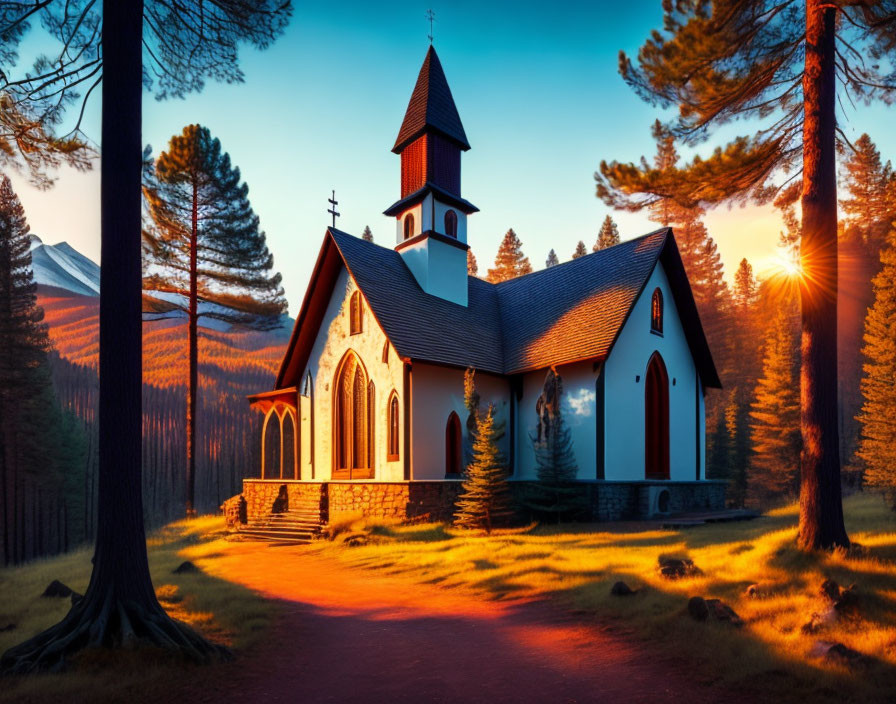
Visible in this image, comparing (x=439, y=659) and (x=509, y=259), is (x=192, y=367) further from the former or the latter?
(x=509, y=259)

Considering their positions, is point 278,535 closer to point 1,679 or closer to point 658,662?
point 1,679

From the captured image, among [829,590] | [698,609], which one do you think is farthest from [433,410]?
[829,590]

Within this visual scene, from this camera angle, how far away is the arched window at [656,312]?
69.2 feet

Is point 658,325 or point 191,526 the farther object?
point 191,526

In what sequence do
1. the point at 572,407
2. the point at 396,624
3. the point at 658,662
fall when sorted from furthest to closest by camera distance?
Answer: the point at 572,407 → the point at 396,624 → the point at 658,662

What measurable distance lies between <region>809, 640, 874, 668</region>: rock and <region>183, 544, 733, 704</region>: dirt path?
3.81ft

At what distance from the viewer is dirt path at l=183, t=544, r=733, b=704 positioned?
5602 mm

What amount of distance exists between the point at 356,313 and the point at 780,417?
25139 mm

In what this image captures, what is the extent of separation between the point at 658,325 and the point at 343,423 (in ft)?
39.4

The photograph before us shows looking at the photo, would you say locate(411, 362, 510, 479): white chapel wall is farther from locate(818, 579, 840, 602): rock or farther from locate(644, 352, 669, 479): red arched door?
locate(818, 579, 840, 602): rock

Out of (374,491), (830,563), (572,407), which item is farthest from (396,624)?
(572,407)

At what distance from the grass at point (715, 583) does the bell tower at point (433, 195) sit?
37.9 ft

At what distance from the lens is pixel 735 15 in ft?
34.2

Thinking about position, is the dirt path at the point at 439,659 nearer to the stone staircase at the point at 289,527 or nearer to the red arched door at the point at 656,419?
the stone staircase at the point at 289,527
